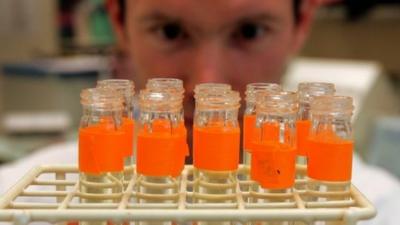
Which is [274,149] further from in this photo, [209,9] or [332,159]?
[209,9]

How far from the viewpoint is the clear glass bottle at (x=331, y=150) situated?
0.37 metres

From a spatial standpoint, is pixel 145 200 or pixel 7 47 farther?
pixel 7 47

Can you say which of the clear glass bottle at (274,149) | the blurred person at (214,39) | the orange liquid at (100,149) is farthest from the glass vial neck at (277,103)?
the blurred person at (214,39)

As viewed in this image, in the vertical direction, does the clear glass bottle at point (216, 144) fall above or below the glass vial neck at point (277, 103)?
below

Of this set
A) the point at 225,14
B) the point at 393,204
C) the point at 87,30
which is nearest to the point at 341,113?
the point at 225,14

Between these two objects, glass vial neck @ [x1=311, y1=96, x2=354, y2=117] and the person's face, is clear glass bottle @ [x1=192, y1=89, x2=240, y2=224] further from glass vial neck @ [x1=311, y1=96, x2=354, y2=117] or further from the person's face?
the person's face

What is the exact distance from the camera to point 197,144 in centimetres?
39

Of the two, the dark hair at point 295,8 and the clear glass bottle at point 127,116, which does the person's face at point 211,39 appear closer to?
the dark hair at point 295,8

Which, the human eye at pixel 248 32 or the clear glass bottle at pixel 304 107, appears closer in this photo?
the clear glass bottle at pixel 304 107

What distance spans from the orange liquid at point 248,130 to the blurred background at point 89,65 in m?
1.06

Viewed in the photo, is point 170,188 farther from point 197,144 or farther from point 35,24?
point 35,24

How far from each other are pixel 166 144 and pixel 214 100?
1.9 inches

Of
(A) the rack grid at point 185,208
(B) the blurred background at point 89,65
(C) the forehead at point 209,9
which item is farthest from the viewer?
(B) the blurred background at point 89,65

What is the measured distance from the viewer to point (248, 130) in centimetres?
42
